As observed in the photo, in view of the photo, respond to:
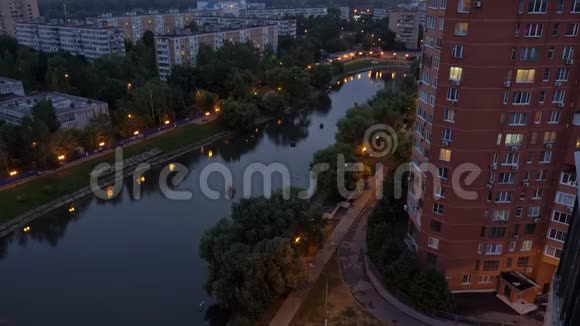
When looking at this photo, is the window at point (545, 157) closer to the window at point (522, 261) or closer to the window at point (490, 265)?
the window at point (522, 261)

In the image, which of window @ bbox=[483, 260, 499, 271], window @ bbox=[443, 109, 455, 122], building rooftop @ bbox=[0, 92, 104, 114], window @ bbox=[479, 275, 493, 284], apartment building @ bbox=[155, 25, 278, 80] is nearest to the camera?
window @ bbox=[443, 109, 455, 122]

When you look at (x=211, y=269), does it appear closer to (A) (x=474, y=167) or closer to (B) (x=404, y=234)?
(B) (x=404, y=234)

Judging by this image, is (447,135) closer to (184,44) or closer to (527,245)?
(527,245)

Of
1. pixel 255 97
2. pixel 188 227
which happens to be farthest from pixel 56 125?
pixel 255 97

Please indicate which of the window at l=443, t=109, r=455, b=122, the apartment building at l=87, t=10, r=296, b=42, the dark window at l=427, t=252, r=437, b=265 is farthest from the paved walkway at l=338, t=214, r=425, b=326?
the apartment building at l=87, t=10, r=296, b=42

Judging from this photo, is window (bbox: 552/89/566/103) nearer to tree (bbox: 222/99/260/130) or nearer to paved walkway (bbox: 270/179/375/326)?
paved walkway (bbox: 270/179/375/326)
